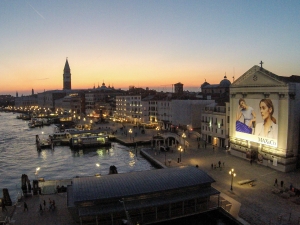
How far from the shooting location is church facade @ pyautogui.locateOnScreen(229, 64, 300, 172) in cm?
3391

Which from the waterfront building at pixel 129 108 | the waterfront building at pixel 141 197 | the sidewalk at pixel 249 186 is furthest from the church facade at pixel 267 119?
the waterfront building at pixel 129 108

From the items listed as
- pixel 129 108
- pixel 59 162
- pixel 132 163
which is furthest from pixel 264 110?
pixel 129 108

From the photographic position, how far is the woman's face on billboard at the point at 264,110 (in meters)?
36.0

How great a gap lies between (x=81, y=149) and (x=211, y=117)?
27.3 metres

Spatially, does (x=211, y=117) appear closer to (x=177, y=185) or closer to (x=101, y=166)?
(x=101, y=166)

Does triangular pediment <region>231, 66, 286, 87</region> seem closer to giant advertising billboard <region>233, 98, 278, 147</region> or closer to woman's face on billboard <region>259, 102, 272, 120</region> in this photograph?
giant advertising billboard <region>233, 98, 278, 147</region>

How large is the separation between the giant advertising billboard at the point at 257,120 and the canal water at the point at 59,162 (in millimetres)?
14375

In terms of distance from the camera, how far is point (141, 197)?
22.5 meters

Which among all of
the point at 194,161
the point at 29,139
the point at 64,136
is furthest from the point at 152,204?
the point at 29,139

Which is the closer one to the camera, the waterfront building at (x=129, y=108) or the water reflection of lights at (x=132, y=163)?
the water reflection of lights at (x=132, y=163)

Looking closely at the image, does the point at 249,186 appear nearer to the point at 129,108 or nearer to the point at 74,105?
the point at 129,108

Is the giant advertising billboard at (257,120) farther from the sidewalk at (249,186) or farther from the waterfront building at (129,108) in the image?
the waterfront building at (129,108)

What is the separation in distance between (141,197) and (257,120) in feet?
72.1

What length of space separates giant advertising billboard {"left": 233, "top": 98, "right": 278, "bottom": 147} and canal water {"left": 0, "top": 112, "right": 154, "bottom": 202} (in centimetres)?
1438
